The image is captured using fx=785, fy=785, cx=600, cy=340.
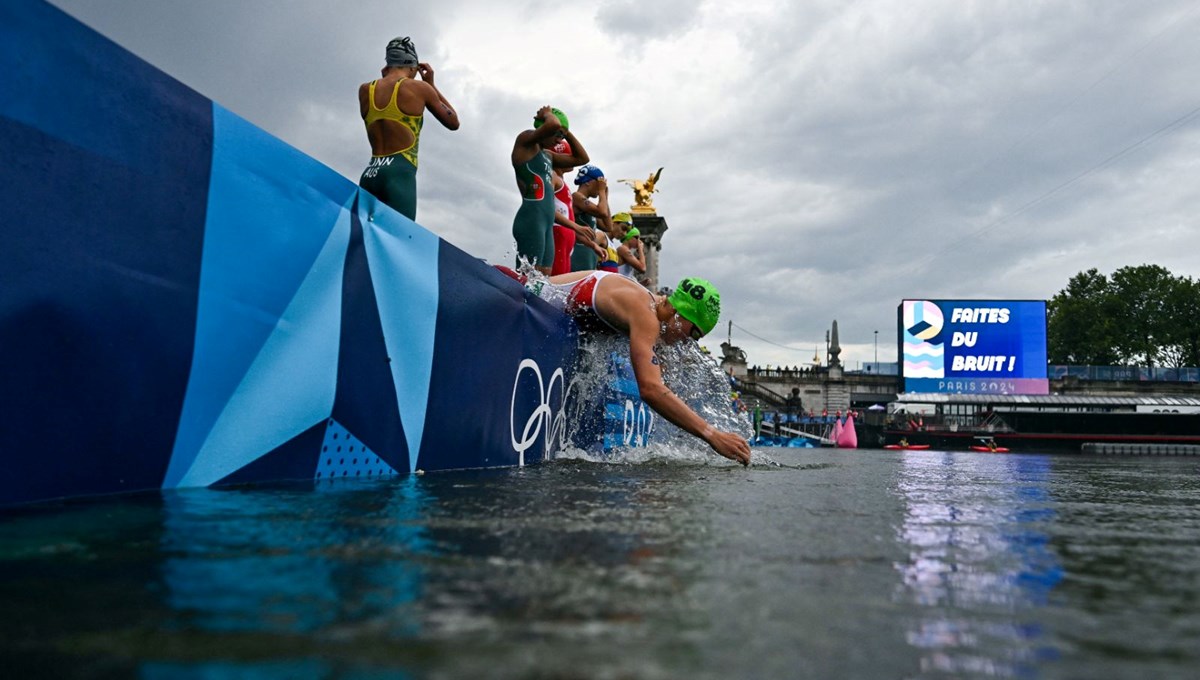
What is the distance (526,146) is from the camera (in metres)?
5.62

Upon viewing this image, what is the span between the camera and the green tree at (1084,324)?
188ft

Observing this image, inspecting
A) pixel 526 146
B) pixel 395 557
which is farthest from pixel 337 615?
pixel 526 146

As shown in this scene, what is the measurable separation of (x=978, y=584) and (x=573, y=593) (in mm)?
627

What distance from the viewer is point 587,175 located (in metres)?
7.88

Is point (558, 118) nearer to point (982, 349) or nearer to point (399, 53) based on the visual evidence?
point (399, 53)

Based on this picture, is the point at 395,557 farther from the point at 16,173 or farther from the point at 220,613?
the point at 16,173

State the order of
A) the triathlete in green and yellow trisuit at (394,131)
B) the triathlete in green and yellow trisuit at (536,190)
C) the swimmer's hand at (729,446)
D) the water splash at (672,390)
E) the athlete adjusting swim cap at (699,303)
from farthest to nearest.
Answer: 1. the triathlete in green and yellow trisuit at (536,190)
2. the water splash at (672,390)
3. the athlete adjusting swim cap at (699,303)
4. the triathlete in green and yellow trisuit at (394,131)
5. the swimmer's hand at (729,446)

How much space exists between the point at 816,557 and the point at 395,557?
0.72m

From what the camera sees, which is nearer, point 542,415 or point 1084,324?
point 542,415

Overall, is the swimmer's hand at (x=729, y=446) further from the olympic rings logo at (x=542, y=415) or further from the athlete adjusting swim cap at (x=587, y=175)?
the athlete adjusting swim cap at (x=587, y=175)

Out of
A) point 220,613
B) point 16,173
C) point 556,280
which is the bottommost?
point 220,613

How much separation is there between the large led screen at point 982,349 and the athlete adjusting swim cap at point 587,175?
81.5ft

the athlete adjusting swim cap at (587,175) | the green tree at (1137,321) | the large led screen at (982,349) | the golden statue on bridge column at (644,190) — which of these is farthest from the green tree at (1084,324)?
the athlete adjusting swim cap at (587,175)

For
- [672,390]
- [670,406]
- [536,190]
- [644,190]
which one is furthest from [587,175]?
[644,190]
